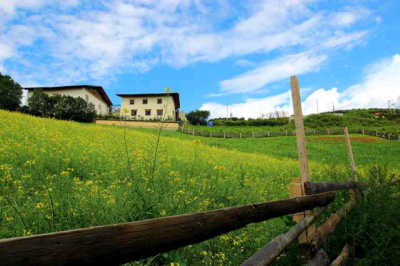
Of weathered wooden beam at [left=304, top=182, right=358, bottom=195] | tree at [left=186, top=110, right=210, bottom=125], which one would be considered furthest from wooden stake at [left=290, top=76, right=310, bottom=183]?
tree at [left=186, top=110, right=210, bottom=125]

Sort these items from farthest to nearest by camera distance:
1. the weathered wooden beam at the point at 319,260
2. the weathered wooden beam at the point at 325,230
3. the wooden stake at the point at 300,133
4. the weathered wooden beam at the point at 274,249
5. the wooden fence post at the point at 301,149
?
the wooden stake at the point at 300,133, the wooden fence post at the point at 301,149, the weathered wooden beam at the point at 325,230, the weathered wooden beam at the point at 319,260, the weathered wooden beam at the point at 274,249

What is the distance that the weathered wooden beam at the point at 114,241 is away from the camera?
2.89 feet

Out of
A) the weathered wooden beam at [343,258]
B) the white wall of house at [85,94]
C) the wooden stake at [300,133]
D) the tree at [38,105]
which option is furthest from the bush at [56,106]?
the weathered wooden beam at [343,258]

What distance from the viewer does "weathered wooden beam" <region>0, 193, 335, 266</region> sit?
88 centimetres

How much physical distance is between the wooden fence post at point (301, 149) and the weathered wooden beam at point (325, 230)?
0.08 meters

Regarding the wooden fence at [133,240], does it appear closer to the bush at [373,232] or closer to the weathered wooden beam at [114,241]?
the weathered wooden beam at [114,241]

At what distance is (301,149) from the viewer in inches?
159

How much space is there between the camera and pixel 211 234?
1.66 m

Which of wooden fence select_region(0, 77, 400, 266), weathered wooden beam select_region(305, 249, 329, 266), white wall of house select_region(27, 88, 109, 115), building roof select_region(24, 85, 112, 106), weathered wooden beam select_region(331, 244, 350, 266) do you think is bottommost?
weathered wooden beam select_region(331, 244, 350, 266)

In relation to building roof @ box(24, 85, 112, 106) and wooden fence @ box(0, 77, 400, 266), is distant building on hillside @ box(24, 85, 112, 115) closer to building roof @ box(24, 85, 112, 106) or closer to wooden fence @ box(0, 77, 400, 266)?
building roof @ box(24, 85, 112, 106)

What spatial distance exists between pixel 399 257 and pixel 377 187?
153 cm

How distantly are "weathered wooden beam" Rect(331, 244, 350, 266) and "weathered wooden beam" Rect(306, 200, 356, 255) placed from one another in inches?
Result: 10.4

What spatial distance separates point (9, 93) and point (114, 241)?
44673 millimetres

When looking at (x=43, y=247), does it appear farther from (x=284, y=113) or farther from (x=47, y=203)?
(x=284, y=113)
